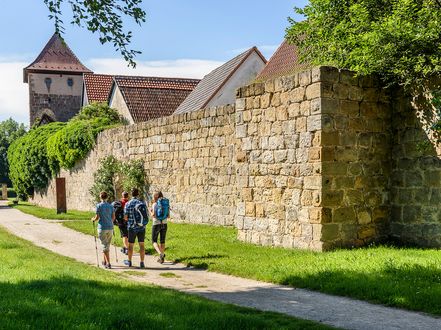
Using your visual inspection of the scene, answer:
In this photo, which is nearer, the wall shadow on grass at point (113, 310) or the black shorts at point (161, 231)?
the wall shadow on grass at point (113, 310)

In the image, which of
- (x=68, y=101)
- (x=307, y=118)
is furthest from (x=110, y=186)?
(x=68, y=101)

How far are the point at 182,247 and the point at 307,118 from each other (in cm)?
385

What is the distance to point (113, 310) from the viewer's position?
6555mm

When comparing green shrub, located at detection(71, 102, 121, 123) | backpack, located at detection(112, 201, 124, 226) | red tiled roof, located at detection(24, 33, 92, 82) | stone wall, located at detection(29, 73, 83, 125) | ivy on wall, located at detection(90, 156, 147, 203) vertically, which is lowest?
backpack, located at detection(112, 201, 124, 226)

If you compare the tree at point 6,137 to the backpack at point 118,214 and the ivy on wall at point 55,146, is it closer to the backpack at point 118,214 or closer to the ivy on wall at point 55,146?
the ivy on wall at point 55,146

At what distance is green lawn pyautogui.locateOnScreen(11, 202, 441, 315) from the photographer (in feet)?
24.7

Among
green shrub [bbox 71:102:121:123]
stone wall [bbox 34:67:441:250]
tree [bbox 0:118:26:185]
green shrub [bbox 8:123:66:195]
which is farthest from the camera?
tree [bbox 0:118:26:185]

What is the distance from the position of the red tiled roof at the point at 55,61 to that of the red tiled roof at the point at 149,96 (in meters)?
35.5

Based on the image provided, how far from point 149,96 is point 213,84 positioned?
14.8 feet

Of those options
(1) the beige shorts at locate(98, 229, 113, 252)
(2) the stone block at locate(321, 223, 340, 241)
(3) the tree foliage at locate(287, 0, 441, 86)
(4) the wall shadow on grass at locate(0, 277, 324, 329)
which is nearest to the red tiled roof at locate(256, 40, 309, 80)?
(3) the tree foliage at locate(287, 0, 441, 86)

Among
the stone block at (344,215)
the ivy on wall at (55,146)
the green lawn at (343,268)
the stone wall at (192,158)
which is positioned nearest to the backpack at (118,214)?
the green lawn at (343,268)

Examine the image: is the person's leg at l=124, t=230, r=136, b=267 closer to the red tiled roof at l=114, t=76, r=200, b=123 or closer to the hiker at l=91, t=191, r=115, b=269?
the hiker at l=91, t=191, r=115, b=269

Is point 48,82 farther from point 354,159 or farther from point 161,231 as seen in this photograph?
point 354,159

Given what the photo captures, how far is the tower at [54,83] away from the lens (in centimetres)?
6969
